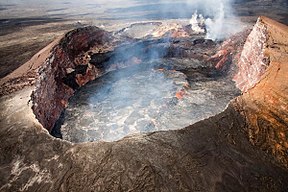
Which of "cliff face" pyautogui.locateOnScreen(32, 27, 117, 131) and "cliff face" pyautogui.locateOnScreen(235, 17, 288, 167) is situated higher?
"cliff face" pyautogui.locateOnScreen(235, 17, 288, 167)

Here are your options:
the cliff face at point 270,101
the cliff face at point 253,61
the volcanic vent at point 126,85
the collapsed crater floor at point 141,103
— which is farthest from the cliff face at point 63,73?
the cliff face at point 253,61

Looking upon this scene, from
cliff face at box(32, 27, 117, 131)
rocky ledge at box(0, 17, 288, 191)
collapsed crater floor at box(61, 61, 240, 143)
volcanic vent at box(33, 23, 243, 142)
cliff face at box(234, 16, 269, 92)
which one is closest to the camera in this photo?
rocky ledge at box(0, 17, 288, 191)

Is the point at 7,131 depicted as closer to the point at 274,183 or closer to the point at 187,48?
the point at 274,183

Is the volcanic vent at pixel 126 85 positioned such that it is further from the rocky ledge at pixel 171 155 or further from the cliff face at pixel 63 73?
the rocky ledge at pixel 171 155

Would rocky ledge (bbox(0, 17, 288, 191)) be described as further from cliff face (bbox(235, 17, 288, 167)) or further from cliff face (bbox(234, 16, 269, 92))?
cliff face (bbox(234, 16, 269, 92))

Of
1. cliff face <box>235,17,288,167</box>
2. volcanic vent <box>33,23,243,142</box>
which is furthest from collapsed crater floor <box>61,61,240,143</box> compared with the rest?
cliff face <box>235,17,288,167</box>

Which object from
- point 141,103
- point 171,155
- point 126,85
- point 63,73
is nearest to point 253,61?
point 141,103

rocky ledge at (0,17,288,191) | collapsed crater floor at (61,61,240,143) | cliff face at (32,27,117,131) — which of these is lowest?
collapsed crater floor at (61,61,240,143)
